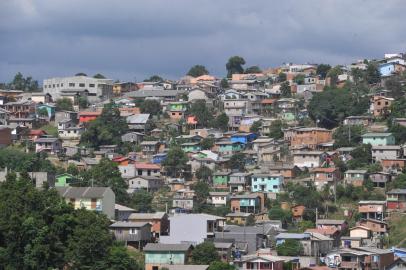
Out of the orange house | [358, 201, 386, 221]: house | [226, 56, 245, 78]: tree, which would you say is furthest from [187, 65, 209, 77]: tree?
[358, 201, 386, 221]: house

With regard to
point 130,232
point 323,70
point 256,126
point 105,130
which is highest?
point 323,70

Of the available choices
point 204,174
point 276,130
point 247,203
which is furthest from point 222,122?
point 247,203

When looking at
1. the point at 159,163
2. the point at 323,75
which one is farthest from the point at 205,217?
the point at 323,75

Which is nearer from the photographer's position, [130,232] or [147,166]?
[130,232]

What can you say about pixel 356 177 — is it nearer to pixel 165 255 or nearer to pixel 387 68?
pixel 165 255

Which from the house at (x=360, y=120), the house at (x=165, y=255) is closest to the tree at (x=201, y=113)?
the house at (x=360, y=120)

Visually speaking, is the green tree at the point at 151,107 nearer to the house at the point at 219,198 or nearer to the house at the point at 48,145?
the house at the point at 48,145

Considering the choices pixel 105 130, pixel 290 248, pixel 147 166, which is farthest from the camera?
pixel 105 130
